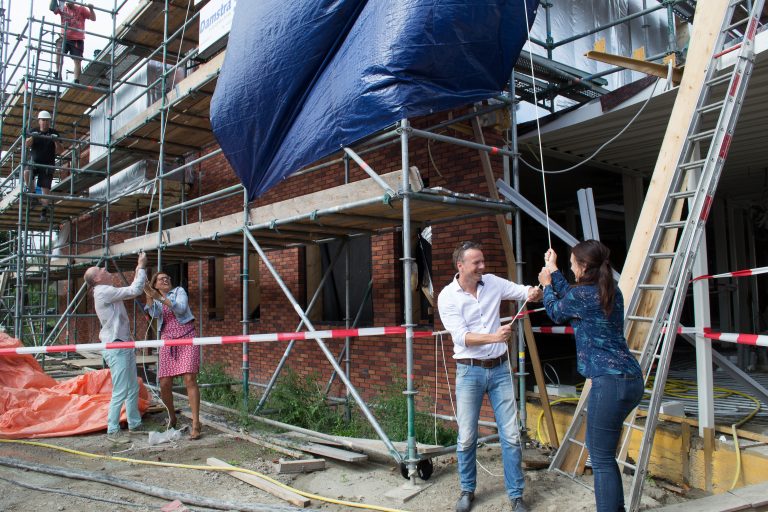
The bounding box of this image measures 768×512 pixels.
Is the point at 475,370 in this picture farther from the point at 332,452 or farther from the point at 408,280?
the point at 332,452

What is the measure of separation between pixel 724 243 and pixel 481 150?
6317mm

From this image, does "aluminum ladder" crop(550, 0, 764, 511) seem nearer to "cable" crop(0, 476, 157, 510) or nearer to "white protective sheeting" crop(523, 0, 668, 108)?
"white protective sheeting" crop(523, 0, 668, 108)

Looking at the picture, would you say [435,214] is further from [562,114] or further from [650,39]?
[650,39]

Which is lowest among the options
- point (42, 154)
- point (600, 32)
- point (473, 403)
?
point (473, 403)

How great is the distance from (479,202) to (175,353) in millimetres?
3743

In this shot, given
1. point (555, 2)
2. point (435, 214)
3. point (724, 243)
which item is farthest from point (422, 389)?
point (724, 243)

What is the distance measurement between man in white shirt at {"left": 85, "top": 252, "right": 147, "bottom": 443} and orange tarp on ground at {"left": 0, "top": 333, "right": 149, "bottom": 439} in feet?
1.17

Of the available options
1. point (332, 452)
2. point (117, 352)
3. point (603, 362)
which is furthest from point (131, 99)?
point (603, 362)

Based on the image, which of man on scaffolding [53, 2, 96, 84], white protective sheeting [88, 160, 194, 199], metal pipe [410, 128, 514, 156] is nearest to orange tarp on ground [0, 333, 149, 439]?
white protective sheeting [88, 160, 194, 199]

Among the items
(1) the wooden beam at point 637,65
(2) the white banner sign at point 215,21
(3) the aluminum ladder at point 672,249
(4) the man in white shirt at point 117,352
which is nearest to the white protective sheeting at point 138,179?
(2) the white banner sign at point 215,21

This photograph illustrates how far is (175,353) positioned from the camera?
6.81m

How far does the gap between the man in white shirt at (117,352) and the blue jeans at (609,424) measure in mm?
5291

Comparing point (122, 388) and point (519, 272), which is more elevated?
point (519, 272)

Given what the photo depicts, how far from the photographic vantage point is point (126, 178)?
11.6m
